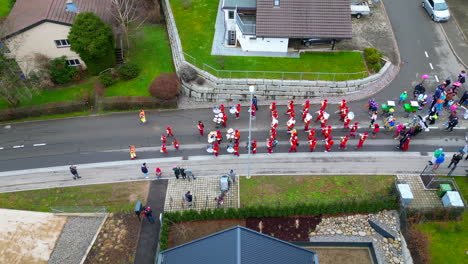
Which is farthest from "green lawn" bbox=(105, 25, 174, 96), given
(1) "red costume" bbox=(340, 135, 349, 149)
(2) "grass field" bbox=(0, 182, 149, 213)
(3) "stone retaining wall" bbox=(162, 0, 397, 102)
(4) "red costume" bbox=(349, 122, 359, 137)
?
(4) "red costume" bbox=(349, 122, 359, 137)

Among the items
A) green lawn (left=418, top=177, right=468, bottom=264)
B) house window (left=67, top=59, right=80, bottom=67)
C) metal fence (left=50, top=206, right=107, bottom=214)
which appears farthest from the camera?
house window (left=67, top=59, right=80, bottom=67)

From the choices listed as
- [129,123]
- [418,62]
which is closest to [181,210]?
[129,123]

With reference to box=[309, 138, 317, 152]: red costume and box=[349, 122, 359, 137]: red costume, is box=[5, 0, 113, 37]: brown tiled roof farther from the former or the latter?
box=[349, 122, 359, 137]: red costume

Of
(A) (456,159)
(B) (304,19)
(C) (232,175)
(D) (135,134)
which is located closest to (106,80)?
(D) (135,134)

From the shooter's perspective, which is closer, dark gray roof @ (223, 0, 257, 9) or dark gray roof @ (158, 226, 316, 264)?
dark gray roof @ (158, 226, 316, 264)

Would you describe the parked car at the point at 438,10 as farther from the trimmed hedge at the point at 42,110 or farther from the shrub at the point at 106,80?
the trimmed hedge at the point at 42,110

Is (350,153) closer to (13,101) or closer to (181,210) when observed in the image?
(181,210)
